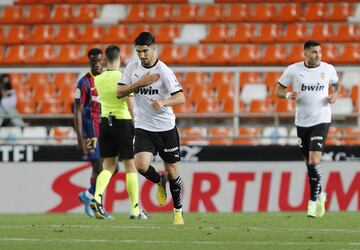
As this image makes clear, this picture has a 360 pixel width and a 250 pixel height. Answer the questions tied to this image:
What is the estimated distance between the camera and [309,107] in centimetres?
1370

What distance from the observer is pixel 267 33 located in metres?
22.5

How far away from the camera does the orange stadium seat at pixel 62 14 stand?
23.7 m

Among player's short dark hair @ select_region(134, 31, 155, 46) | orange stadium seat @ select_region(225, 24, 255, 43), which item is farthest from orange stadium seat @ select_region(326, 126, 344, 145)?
player's short dark hair @ select_region(134, 31, 155, 46)

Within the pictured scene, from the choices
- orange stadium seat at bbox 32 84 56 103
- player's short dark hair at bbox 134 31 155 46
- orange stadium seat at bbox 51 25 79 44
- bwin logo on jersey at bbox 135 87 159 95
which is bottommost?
orange stadium seat at bbox 32 84 56 103

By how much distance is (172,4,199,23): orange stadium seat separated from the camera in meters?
23.1

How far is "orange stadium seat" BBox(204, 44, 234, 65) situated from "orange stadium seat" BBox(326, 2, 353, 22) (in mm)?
2383

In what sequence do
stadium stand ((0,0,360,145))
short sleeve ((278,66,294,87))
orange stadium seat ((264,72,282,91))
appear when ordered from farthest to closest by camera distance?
stadium stand ((0,0,360,145)) → orange stadium seat ((264,72,282,91)) → short sleeve ((278,66,294,87))

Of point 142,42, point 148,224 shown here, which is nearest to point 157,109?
point 142,42

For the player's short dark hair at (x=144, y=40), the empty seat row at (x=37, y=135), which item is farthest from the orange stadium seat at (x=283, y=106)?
the player's short dark hair at (x=144, y=40)

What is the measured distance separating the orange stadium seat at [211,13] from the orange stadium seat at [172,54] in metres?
1.21

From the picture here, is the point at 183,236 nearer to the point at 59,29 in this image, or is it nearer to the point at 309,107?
the point at 309,107

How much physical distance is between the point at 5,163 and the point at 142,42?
252 inches

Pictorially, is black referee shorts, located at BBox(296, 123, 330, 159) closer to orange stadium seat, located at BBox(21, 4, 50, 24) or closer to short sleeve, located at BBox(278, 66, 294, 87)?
short sleeve, located at BBox(278, 66, 294, 87)

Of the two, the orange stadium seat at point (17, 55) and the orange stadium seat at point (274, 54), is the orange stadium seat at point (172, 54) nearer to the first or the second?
the orange stadium seat at point (274, 54)
